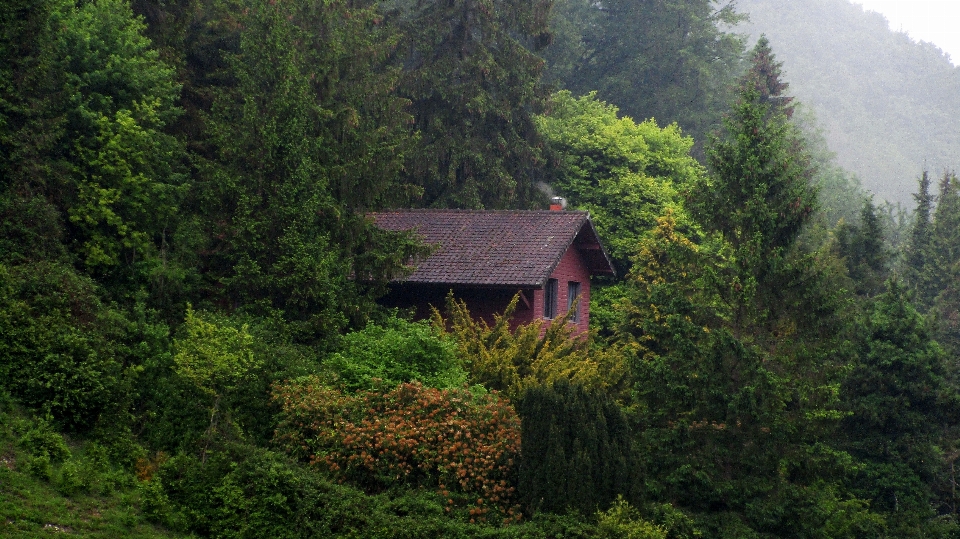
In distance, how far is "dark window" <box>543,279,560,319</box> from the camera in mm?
27516

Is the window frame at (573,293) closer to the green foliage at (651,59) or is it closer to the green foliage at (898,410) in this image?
the green foliage at (898,410)

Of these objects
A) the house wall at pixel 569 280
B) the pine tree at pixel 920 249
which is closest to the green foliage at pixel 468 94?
the house wall at pixel 569 280

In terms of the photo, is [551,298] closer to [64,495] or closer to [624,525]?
[624,525]

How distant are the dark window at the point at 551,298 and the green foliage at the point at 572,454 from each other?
12331mm

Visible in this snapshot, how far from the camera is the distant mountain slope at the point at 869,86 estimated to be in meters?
128

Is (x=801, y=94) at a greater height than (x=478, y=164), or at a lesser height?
greater

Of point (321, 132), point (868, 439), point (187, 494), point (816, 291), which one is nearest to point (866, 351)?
point (868, 439)

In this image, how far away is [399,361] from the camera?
18.0 m

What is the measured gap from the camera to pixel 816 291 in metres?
17.9

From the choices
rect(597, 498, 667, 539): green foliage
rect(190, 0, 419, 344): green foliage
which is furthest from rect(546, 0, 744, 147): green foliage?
rect(597, 498, 667, 539): green foliage

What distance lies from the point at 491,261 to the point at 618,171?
13273mm

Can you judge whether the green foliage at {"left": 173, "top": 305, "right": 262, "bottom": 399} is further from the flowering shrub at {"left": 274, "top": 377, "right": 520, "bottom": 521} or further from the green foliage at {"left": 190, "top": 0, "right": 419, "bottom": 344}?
the green foliage at {"left": 190, "top": 0, "right": 419, "bottom": 344}

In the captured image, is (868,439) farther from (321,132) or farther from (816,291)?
(321,132)

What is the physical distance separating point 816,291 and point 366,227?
911cm
